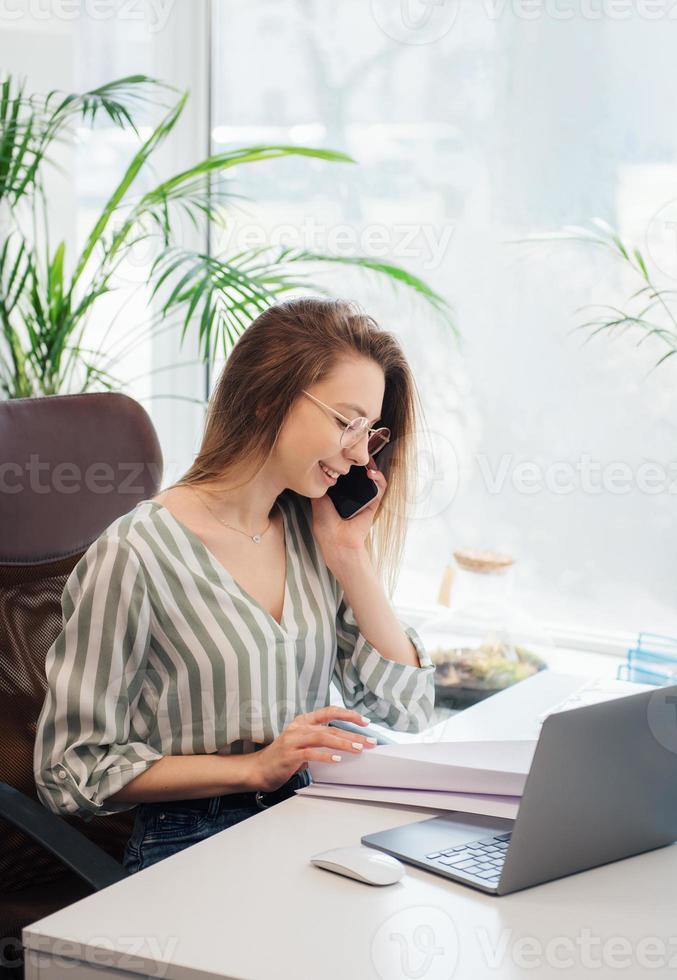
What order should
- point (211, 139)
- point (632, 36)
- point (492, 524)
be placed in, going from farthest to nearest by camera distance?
point (211, 139) < point (492, 524) < point (632, 36)

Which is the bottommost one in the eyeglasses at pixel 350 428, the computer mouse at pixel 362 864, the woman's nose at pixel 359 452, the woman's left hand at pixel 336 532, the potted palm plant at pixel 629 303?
the computer mouse at pixel 362 864

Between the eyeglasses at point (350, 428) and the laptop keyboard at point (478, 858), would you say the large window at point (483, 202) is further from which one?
the laptop keyboard at point (478, 858)

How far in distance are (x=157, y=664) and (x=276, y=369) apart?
41 centimetres


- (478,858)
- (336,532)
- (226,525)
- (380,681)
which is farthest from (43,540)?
(478,858)

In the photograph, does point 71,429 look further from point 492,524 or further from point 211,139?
point 211,139

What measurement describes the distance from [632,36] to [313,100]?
0.80 meters

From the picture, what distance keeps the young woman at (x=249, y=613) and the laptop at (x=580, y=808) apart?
7.3 inches

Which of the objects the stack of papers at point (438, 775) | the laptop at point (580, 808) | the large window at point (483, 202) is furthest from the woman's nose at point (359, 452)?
the large window at point (483, 202)

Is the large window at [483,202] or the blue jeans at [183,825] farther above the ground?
the large window at [483,202]

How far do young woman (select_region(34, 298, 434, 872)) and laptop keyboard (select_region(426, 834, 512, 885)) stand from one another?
0.57ft

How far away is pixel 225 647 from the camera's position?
1.36 metres

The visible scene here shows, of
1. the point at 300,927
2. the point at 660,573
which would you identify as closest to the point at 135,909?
the point at 300,927

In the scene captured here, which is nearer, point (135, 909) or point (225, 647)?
point (135, 909)

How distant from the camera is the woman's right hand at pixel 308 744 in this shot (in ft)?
3.99
